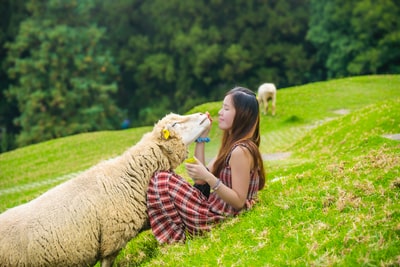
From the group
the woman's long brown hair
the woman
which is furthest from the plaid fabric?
the woman's long brown hair

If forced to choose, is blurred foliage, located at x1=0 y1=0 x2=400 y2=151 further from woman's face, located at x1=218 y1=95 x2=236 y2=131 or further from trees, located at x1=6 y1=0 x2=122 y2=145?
woman's face, located at x1=218 y1=95 x2=236 y2=131

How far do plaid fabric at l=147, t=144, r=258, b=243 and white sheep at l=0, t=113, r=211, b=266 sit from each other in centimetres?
24

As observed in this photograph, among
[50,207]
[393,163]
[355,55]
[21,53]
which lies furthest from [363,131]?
[21,53]

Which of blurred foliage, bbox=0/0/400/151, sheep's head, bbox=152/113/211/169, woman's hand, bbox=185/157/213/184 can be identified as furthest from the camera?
blurred foliage, bbox=0/0/400/151

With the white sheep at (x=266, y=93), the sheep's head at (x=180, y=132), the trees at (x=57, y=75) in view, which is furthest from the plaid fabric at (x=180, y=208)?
→ the trees at (x=57, y=75)

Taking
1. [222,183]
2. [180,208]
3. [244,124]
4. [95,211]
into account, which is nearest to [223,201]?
[222,183]

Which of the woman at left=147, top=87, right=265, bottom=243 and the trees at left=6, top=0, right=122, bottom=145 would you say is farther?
the trees at left=6, top=0, right=122, bottom=145

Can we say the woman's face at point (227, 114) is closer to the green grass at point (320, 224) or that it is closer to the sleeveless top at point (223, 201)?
the sleeveless top at point (223, 201)

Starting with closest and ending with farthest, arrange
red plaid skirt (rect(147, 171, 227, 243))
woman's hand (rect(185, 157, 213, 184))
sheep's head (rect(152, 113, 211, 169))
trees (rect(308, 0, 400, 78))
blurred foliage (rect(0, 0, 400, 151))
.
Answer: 1. woman's hand (rect(185, 157, 213, 184))
2. red plaid skirt (rect(147, 171, 227, 243))
3. sheep's head (rect(152, 113, 211, 169))
4. trees (rect(308, 0, 400, 78))
5. blurred foliage (rect(0, 0, 400, 151))

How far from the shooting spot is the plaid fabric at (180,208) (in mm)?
5086

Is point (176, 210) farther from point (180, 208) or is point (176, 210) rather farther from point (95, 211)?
point (95, 211)

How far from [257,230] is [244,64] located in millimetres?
38298

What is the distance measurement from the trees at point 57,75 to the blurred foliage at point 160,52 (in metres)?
0.09

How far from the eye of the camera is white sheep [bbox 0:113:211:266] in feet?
16.1
